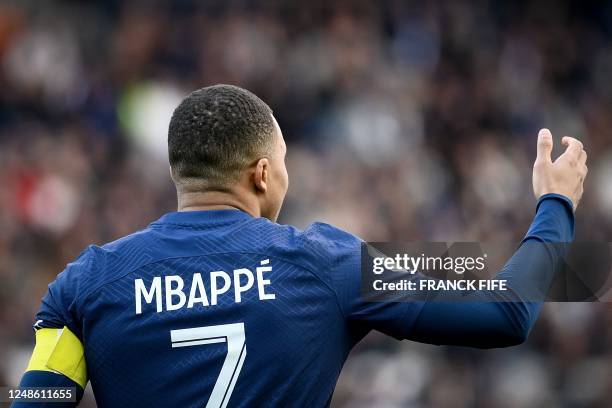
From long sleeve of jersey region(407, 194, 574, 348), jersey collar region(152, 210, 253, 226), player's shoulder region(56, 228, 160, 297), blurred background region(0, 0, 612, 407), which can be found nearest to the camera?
long sleeve of jersey region(407, 194, 574, 348)

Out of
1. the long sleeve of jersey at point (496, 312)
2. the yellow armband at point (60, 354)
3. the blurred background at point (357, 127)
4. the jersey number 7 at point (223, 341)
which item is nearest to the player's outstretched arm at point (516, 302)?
the long sleeve of jersey at point (496, 312)

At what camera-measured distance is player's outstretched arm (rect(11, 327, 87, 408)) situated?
2359 millimetres

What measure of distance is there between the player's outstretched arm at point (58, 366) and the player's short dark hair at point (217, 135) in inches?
19.3

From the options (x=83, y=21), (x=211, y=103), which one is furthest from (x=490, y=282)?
(x=83, y=21)

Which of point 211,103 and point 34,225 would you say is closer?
point 211,103

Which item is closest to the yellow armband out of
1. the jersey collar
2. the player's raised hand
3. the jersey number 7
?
the jersey number 7

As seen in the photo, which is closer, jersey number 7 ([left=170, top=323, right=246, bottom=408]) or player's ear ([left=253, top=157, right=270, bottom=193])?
jersey number 7 ([left=170, top=323, right=246, bottom=408])

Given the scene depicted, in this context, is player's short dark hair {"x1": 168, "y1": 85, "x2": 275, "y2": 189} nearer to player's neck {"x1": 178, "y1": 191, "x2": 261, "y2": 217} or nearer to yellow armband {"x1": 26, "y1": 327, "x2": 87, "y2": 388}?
player's neck {"x1": 178, "y1": 191, "x2": 261, "y2": 217}

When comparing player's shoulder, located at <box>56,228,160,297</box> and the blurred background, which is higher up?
the blurred background

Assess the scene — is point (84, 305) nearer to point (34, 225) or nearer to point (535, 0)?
point (34, 225)

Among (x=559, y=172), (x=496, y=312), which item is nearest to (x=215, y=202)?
(x=496, y=312)

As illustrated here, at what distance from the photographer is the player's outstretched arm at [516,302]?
2.29 m

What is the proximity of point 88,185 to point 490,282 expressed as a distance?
7.67 meters

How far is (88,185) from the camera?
9602 mm
